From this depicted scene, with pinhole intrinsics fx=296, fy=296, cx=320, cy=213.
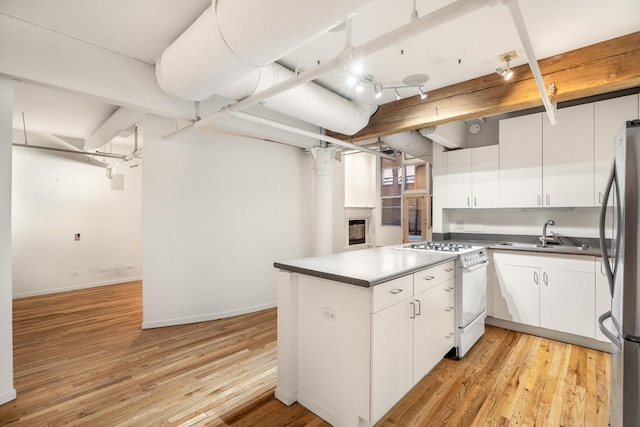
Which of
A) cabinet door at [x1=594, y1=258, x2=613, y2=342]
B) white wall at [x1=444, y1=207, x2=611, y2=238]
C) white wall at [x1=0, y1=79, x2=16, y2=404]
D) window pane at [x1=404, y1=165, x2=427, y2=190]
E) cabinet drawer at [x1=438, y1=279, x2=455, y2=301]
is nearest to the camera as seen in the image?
white wall at [x1=0, y1=79, x2=16, y2=404]

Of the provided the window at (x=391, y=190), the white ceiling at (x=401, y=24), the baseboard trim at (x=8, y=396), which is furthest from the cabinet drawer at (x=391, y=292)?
the window at (x=391, y=190)

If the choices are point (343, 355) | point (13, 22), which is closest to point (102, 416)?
point (343, 355)

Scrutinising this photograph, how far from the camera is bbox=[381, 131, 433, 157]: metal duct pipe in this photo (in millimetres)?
4070

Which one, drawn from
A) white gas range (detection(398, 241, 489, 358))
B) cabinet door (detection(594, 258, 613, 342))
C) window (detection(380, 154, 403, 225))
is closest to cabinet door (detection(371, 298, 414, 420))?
white gas range (detection(398, 241, 489, 358))

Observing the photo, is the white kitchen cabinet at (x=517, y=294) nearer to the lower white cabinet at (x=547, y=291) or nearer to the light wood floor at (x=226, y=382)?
the lower white cabinet at (x=547, y=291)

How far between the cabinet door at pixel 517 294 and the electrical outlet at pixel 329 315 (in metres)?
2.58

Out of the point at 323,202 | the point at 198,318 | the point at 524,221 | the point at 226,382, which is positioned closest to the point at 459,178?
the point at 524,221

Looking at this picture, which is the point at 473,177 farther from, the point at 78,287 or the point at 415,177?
the point at 78,287

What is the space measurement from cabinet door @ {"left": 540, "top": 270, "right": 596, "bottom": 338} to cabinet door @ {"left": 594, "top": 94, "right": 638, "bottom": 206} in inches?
34.1

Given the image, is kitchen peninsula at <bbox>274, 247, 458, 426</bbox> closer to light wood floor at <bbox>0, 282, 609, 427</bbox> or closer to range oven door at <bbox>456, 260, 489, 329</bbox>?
light wood floor at <bbox>0, 282, 609, 427</bbox>

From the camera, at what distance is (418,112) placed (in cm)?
327

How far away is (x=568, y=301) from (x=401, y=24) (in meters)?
3.22

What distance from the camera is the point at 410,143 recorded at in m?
4.40

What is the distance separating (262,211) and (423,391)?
308 centimetres
